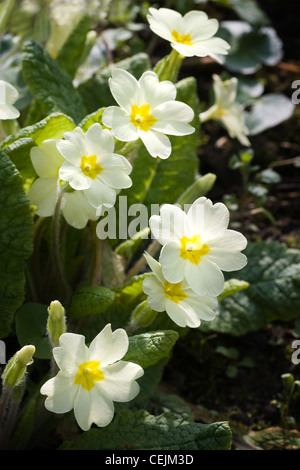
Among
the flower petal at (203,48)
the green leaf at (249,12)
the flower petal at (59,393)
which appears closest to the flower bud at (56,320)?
the flower petal at (59,393)

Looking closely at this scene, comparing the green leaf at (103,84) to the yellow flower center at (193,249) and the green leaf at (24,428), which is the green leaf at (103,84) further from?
the green leaf at (24,428)

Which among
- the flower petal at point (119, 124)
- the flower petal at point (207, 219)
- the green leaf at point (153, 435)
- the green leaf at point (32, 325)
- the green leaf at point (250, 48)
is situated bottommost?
the green leaf at point (250, 48)

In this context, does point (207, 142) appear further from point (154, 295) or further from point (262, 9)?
point (154, 295)

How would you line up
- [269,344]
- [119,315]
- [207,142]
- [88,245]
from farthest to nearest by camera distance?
[207,142], [269,344], [88,245], [119,315]

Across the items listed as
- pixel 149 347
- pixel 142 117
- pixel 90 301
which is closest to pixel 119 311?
pixel 90 301

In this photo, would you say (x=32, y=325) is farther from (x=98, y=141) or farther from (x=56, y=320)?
(x=98, y=141)

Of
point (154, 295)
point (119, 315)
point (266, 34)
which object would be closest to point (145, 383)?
point (119, 315)
